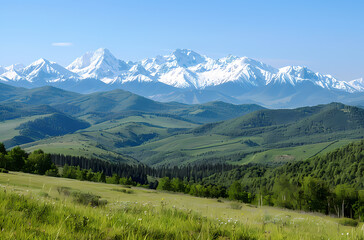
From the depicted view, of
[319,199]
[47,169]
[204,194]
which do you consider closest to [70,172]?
[47,169]

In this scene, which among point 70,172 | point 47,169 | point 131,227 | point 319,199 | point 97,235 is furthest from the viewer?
point 70,172

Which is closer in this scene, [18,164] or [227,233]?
[227,233]

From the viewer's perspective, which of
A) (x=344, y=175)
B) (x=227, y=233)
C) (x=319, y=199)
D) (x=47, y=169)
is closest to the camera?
(x=227, y=233)

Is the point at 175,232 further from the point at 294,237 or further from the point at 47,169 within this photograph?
the point at 47,169

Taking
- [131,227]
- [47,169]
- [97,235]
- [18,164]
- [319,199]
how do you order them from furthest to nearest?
[47,169], [18,164], [319,199], [131,227], [97,235]

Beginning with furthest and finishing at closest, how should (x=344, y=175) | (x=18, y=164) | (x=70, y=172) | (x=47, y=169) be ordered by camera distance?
(x=344, y=175)
(x=70, y=172)
(x=47, y=169)
(x=18, y=164)

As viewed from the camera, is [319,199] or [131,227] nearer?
[131,227]

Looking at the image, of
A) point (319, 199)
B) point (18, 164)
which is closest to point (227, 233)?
point (319, 199)

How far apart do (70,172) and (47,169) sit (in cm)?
2114

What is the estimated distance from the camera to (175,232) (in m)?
6.93

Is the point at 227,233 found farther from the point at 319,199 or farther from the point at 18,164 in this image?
the point at 18,164

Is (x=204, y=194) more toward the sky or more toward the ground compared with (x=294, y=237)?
more toward the ground

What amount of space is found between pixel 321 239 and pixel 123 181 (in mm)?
150604

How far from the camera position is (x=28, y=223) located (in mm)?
6262
